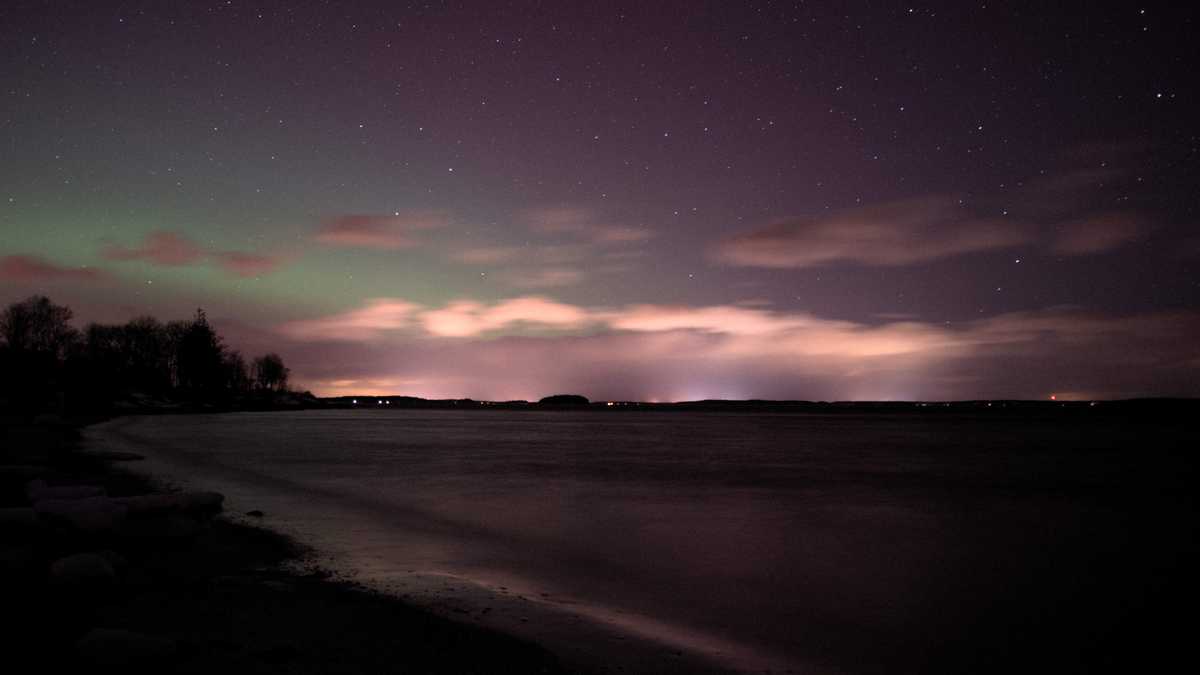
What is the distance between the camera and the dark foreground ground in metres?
4.80

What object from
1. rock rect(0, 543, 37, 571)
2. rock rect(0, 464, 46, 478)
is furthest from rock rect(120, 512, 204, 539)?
rock rect(0, 464, 46, 478)

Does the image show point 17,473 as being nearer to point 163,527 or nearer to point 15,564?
point 163,527

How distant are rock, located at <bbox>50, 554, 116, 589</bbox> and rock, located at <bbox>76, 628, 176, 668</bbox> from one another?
202 cm

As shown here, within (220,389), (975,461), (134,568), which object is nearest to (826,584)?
(134,568)

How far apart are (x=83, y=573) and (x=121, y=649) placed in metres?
2.32

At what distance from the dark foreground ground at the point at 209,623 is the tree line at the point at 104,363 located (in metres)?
64.7

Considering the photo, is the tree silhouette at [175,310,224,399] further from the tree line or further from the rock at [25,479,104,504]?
the rock at [25,479,104,504]

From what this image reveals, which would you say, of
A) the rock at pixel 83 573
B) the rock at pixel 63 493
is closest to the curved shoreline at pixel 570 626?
the rock at pixel 83 573

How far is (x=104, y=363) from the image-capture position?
106 meters

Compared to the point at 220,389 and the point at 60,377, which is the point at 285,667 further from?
the point at 220,389

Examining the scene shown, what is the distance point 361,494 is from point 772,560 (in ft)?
38.7

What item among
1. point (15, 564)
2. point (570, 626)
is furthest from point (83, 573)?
point (570, 626)

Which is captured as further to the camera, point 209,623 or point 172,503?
point 172,503

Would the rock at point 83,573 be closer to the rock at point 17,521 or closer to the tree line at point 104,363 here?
the rock at point 17,521
